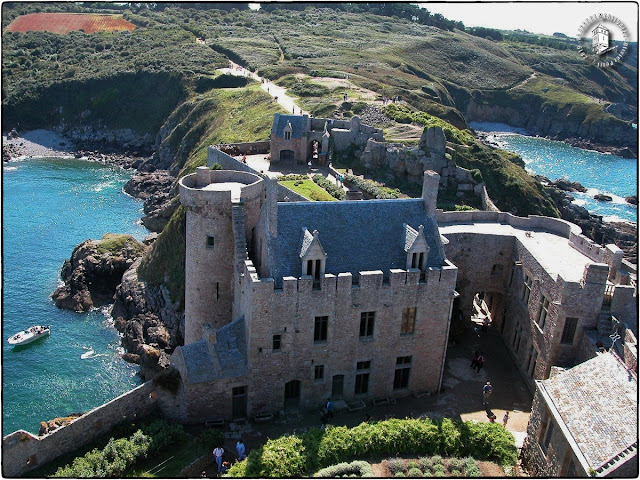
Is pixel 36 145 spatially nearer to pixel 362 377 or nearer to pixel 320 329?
pixel 320 329

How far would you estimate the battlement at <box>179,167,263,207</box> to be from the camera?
3881cm

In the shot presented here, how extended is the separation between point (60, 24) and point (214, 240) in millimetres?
181969

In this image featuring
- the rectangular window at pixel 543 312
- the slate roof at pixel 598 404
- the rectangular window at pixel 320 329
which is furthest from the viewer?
the rectangular window at pixel 543 312

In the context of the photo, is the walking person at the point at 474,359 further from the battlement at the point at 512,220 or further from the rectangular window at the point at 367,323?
the battlement at the point at 512,220

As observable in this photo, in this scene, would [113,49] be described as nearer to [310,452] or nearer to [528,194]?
[528,194]

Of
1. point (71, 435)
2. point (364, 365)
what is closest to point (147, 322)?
point (71, 435)

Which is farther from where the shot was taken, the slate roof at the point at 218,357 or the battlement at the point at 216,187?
the battlement at the point at 216,187

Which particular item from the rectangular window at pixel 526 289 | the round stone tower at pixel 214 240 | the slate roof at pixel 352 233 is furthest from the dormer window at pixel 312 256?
the rectangular window at pixel 526 289

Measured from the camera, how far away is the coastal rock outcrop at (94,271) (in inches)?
2746

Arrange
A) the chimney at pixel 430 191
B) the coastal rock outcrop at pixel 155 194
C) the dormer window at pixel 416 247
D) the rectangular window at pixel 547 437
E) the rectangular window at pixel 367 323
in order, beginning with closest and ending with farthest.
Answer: the rectangular window at pixel 547 437 < the dormer window at pixel 416 247 < the rectangular window at pixel 367 323 < the chimney at pixel 430 191 < the coastal rock outcrop at pixel 155 194

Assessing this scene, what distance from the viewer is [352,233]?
36531 millimetres

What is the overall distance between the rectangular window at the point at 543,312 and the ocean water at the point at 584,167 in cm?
7480

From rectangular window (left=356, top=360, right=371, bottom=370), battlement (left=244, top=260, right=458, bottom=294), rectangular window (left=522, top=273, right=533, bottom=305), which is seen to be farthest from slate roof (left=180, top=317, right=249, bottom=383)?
rectangular window (left=522, top=273, right=533, bottom=305)

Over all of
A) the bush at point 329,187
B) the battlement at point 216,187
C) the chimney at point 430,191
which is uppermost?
the chimney at point 430,191
